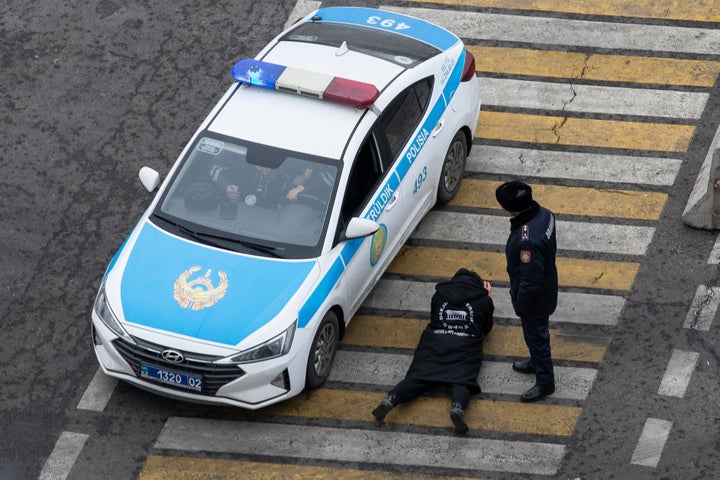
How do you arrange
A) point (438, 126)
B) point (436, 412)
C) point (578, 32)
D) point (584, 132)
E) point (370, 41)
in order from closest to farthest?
point (436, 412)
point (438, 126)
point (370, 41)
point (584, 132)
point (578, 32)

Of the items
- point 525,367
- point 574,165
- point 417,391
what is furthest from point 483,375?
point 574,165

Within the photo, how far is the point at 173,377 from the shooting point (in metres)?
9.65

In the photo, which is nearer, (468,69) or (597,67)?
(468,69)

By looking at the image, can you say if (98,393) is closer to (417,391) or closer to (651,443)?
(417,391)

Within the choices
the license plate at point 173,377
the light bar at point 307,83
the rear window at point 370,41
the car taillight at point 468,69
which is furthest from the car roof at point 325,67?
A: the license plate at point 173,377

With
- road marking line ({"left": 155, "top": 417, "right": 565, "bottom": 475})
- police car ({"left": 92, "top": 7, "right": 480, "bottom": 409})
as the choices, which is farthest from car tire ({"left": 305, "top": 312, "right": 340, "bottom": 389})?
road marking line ({"left": 155, "top": 417, "right": 565, "bottom": 475})

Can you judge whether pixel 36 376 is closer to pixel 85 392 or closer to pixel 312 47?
pixel 85 392

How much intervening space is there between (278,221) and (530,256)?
211 centimetres

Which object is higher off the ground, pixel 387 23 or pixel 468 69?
pixel 387 23

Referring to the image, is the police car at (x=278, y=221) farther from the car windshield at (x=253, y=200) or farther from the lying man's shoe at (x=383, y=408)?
the lying man's shoe at (x=383, y=408)

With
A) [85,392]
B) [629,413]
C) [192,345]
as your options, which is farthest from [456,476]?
[85,392]

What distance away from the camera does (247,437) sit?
32.8ft

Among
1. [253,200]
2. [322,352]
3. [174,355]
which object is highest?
[253,200]

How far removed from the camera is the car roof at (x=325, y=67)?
10531mm
